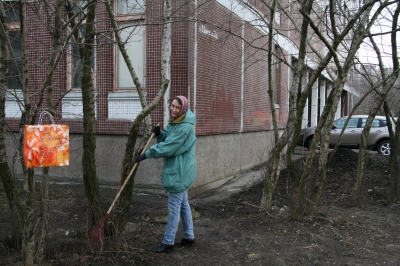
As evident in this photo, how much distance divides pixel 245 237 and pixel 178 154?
4.79 feet

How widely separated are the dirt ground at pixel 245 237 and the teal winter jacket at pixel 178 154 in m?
0.78

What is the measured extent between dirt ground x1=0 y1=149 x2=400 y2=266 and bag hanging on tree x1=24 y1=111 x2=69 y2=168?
60cm

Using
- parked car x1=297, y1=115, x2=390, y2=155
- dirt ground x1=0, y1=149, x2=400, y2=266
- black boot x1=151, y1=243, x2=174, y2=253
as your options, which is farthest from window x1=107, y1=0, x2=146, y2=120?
parked car x1=297, y1=115, x2=390, y2=155

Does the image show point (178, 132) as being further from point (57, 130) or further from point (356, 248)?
point (356, 248)

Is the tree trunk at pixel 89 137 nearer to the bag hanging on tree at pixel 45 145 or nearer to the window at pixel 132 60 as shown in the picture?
the bag hanging on tree at pixel 45 145

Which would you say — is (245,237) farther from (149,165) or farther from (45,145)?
(149,165)

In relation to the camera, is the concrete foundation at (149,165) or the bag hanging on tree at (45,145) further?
the concrete foundation at (149,165)

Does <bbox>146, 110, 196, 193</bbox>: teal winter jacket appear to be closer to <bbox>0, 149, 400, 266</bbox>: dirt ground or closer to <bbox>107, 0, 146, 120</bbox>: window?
<bbox>0, 149, 400, 266</bbox>: dirt ground

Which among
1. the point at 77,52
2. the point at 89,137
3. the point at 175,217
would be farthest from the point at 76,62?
the point at 175,217

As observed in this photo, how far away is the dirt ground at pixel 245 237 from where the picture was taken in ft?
13.4

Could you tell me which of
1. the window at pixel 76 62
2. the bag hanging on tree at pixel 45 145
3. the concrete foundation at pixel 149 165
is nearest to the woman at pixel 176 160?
the bag hanging on tree at pixel 45 145

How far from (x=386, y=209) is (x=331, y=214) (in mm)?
1393

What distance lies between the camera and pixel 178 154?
14.2 ft

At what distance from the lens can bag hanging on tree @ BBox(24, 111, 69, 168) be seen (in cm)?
311
